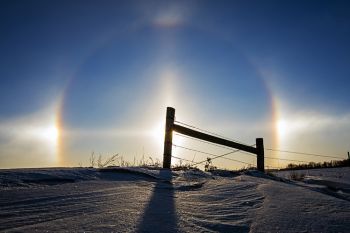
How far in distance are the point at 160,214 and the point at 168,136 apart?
5.18 metres

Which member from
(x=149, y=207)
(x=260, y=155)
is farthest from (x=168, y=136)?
(x=149, y=207)

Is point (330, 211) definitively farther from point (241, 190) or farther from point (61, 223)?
point (61, 223)

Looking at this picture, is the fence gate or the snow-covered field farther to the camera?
the fence gate

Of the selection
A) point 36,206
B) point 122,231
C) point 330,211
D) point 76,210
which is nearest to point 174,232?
point 122,231

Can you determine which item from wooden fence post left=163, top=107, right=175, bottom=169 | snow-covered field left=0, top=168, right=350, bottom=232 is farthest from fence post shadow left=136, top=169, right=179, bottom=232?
wooden fence post left=163, top=107, right=175, bottom=169

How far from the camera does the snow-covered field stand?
1840 mm

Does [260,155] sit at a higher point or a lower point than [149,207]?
higher

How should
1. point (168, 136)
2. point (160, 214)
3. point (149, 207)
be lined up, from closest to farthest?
point (160, 214)
point (149, 207)
point (168, 136)

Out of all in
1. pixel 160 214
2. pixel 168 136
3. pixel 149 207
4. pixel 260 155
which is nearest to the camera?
pixel 160 214

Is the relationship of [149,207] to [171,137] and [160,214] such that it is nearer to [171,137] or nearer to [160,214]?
[160,214]

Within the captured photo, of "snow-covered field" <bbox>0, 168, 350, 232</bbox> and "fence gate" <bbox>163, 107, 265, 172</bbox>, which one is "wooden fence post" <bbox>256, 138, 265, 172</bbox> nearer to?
"fence gate" <bbox>163, 107, 265, 172</bbox>

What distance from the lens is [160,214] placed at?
211 centimetres

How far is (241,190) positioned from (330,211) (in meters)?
1.09

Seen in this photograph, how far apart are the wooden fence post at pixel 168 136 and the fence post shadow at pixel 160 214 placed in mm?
4011
